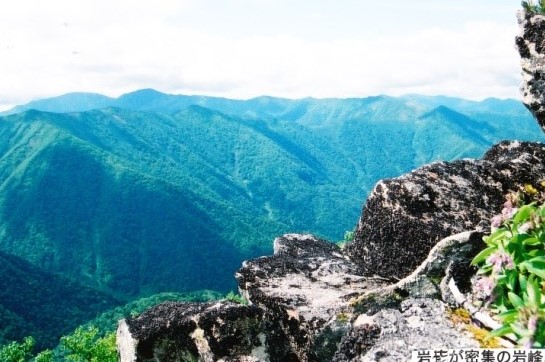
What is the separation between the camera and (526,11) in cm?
1251

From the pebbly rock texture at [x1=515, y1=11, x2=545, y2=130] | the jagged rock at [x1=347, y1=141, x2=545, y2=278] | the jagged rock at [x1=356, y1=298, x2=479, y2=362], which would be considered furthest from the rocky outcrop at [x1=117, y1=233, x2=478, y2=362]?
the pebbly rock texture at [x1=515, y1=11, x2=545, y2=130]

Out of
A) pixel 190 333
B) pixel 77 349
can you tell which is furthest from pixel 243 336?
pixel 77 349

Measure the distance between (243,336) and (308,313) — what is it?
1483 millimetres

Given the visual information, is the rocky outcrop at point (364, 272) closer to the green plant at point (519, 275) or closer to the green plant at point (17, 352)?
the green plant at point (519, 275)

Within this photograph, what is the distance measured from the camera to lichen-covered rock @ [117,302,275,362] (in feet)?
34.5

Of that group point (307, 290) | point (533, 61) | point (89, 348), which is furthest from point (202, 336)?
point (89, 348)

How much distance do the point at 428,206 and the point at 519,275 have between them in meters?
6.82

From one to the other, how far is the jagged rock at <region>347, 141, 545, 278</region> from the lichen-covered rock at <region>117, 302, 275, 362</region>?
3220mm

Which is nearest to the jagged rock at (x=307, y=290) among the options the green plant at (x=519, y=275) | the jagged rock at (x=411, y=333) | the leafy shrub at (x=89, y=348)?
the jagged rock at (x=411, y=333)

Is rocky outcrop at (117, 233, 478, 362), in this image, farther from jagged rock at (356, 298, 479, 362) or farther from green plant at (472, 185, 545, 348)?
green plant at (472, 185, 545, 348)

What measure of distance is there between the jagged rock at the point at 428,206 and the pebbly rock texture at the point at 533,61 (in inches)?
57.0

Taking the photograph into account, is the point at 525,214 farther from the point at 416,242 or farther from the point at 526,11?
the point at 526,11

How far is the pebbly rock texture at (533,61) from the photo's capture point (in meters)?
11.7

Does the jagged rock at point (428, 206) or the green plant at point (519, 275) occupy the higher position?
the green plant at point (519, 275)
